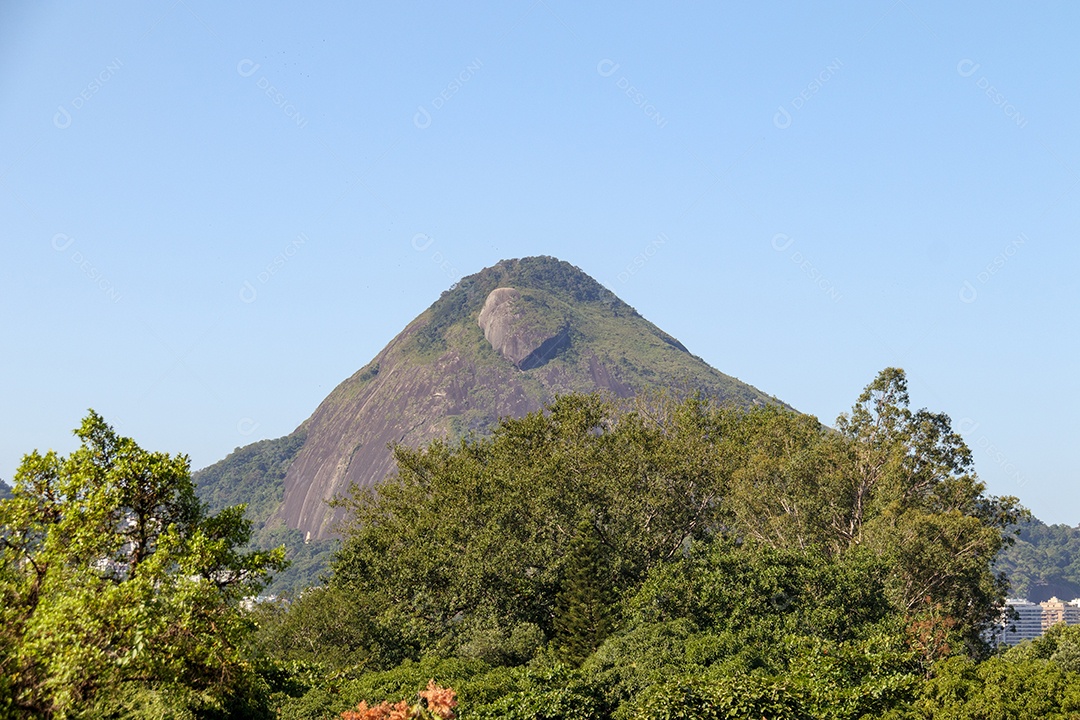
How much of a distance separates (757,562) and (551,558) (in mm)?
11710

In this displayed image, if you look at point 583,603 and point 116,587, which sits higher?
point 116,587

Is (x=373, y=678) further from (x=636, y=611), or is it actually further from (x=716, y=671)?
(x=636, y=611)

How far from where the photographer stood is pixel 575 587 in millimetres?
43438

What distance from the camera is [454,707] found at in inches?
936

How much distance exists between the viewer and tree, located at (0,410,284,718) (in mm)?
15656

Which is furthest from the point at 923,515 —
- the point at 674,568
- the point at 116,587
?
the point at 116,587

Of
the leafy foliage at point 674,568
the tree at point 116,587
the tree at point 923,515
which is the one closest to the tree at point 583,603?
the leafy foliage at point 674,568

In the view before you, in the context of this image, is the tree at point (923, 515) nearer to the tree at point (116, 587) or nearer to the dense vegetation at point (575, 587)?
the dense vegetation at point (575, 587)

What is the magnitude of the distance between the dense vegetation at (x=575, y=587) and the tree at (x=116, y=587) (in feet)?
0.16

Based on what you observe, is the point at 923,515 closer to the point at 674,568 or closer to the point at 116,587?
the point at 674,568

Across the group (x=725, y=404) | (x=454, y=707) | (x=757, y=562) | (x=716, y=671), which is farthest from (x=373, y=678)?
(x=725, y=404)

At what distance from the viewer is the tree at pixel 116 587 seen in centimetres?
1566

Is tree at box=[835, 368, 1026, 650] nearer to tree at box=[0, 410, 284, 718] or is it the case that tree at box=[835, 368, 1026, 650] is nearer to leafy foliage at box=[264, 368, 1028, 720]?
leafy foliage at box=[264, 368, 1028, 720]

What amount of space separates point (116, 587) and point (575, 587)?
28.9 m
